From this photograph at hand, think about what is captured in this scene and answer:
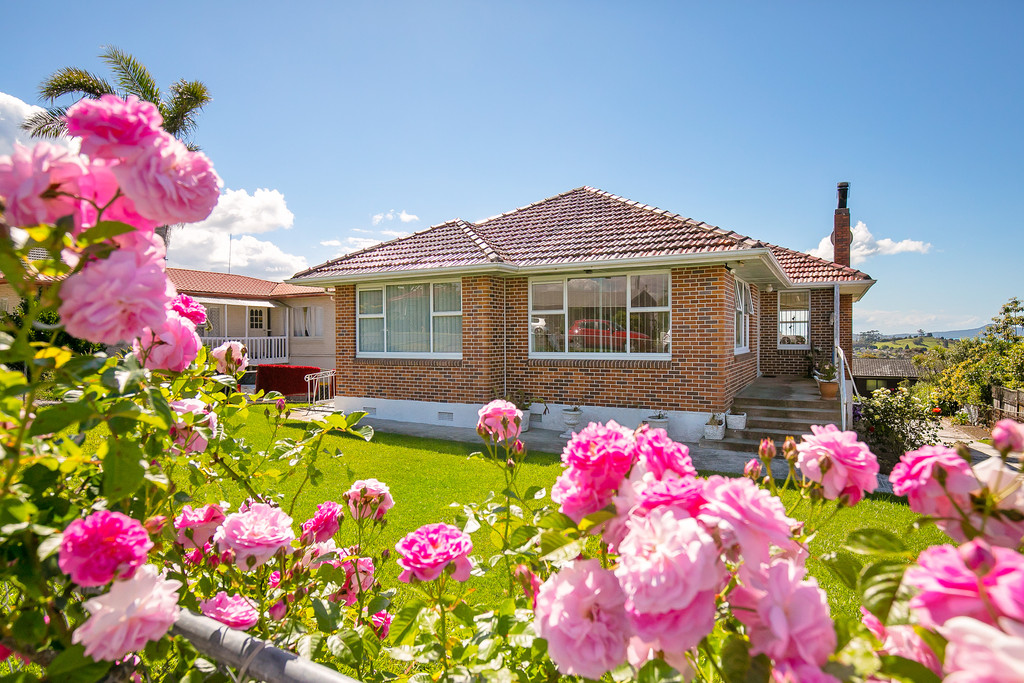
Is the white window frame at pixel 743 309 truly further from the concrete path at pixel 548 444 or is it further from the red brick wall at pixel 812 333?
the concrete path at pixel 548 444

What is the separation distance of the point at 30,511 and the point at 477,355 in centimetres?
995

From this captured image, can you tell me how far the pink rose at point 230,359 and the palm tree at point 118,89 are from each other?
707 inches

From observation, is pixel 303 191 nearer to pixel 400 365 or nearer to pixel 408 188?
pixel 408 188

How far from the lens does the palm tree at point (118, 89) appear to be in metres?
16.8

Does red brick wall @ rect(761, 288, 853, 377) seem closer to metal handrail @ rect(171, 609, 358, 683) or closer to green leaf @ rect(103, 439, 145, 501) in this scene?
metal handrail @ rect(171, 609, 358, 683)

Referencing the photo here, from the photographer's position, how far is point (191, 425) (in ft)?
5.33

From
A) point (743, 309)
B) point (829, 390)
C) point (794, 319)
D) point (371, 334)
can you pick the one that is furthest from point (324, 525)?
point (794, 319)

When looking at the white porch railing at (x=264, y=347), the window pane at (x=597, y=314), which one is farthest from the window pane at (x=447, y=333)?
the white porch railing at (x=264, y=347)

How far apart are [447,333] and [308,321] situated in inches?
587

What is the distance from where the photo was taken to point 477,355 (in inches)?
428

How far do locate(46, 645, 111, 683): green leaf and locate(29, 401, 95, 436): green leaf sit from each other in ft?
1.42

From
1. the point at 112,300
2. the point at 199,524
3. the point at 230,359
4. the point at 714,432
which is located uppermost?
the point at 112,300

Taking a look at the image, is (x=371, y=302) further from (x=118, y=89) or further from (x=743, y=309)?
(x=118, y=89)

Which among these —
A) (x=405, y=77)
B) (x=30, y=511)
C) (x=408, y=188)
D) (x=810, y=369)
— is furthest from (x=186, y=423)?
(x=810, y=369)
